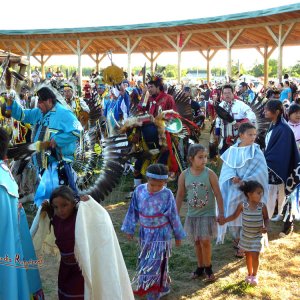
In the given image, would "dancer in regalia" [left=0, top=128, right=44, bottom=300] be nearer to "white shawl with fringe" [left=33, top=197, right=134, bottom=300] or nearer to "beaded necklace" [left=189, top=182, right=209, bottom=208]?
"white shawl with fringe" [left=33, top=197, right=134, bottom=300]

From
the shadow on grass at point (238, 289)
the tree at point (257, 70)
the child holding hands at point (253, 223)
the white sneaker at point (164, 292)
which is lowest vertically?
the shadow on grass at point (238, 289)

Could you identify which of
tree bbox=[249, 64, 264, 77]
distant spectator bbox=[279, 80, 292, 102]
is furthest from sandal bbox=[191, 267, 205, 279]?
tree bbox=[249, 64, 264, 77]

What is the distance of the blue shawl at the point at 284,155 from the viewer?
491 cm

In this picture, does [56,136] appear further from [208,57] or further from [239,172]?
[208,57]

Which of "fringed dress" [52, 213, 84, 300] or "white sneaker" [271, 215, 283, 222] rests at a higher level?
"fringed dress" [52, 213, 84, 300]

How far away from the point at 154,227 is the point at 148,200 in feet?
0.65

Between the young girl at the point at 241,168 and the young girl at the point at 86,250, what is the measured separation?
159 centimetres

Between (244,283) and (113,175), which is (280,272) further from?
(113,175)

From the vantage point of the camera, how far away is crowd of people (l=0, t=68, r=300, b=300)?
2.75 metres

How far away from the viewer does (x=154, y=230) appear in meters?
3.49

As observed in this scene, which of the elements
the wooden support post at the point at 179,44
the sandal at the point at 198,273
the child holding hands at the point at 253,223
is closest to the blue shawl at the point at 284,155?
the child holding hands at the point at 253,223

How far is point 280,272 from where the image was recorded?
419 cm

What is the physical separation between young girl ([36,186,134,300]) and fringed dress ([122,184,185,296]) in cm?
59

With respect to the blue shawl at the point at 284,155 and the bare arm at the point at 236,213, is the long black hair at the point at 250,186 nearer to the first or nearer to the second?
the bare arm at the point at 236,213
